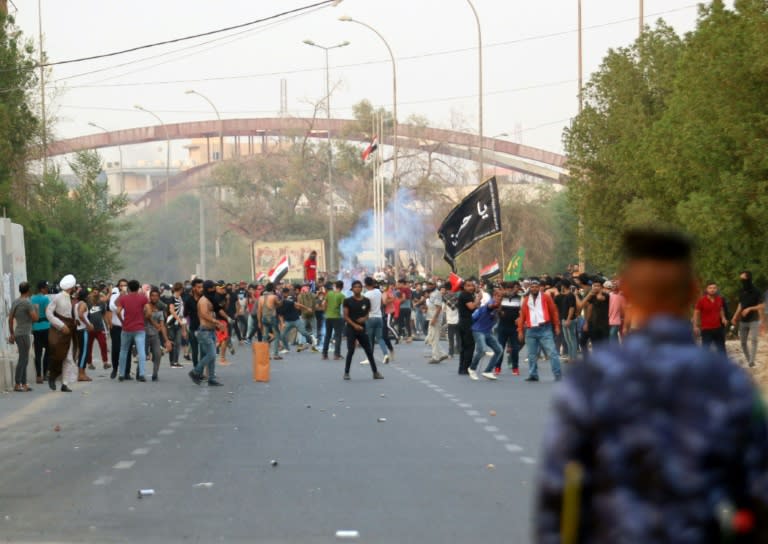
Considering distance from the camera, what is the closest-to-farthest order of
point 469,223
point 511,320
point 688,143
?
point 511,320, point 688,143, point 469,223

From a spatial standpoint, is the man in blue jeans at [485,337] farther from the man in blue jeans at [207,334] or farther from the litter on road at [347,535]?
the litter on road at [347,535]

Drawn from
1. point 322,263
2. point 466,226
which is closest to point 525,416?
point 466,226

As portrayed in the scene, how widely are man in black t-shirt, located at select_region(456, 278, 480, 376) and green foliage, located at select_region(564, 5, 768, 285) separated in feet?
25.8

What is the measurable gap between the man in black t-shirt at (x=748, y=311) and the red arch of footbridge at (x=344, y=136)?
39.4 meters

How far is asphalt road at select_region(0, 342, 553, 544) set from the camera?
9.51 meters

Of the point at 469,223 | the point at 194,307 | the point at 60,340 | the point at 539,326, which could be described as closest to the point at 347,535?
the point at 60,340

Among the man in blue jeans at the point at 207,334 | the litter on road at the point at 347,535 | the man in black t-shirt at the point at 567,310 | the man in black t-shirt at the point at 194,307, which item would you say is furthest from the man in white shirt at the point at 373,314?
the litter on road at the point at 347,535

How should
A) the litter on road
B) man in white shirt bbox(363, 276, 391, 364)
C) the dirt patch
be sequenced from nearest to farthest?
the litter on road < the dirt patch < man in white shirt bbox(363, 276, 391, 364)

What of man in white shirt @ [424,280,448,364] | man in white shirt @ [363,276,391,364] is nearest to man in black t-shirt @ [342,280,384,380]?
man in white shirt @ [363,276,391,364]

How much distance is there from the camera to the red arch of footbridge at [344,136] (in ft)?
292

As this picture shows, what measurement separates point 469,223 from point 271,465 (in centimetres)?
3173

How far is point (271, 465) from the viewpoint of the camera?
12859 millimetres

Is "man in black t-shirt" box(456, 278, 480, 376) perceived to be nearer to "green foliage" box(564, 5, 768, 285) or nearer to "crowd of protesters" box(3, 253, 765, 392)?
"crowd of protesters" box(3, 253, 765, 392)

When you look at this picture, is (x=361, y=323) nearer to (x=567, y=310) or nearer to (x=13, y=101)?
(x=567, y=310)
